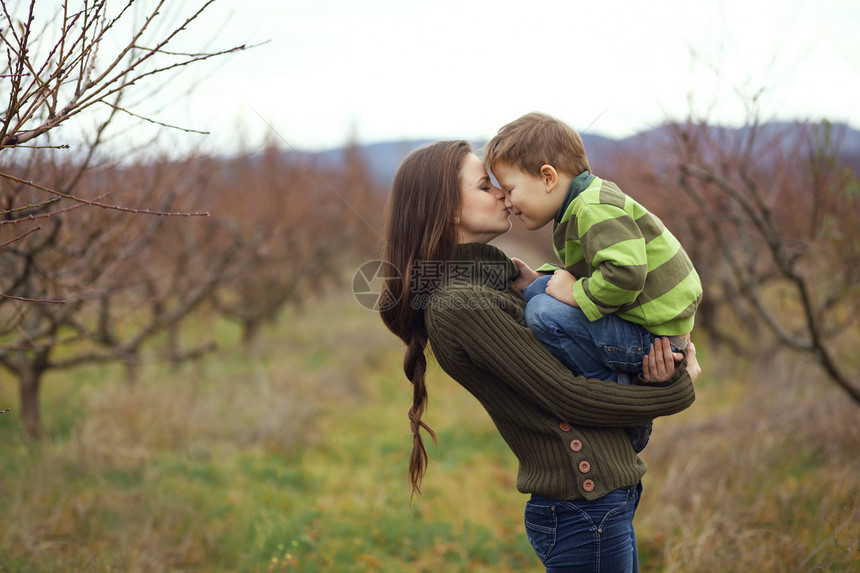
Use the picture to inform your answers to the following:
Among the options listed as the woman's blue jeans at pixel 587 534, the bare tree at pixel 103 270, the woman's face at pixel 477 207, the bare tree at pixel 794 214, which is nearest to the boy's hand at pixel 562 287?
the woman's face at pixel 477 207

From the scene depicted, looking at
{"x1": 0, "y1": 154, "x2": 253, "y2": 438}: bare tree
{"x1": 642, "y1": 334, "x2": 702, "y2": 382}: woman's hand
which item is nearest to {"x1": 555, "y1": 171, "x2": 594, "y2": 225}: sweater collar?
{"x1": 642, "y1": 334, "x2": 702, "y2": 382}: woman's hand

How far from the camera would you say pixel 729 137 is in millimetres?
4676

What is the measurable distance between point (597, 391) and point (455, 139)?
852 millimetres

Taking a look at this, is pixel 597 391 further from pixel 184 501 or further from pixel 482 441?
pixel 482 441

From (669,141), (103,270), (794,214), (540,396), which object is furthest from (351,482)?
(794,214)

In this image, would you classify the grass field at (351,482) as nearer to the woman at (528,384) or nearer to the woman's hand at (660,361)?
the woman at (528,384)

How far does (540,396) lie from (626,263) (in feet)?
1.30

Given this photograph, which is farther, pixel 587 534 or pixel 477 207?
pixel 477 207

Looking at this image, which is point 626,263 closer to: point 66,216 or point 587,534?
point 587,534

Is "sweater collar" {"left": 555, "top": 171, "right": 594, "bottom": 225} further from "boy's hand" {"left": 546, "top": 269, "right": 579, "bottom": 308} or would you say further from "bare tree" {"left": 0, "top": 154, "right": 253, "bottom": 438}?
"bare tree" {"left": 0, "top": 154, "right": 253, "bottom": 438}

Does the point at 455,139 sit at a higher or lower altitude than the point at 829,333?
higher

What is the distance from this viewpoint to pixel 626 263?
158cm

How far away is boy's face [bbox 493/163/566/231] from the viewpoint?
1846mm

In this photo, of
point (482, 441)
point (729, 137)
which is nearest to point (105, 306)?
point (482, 441)
